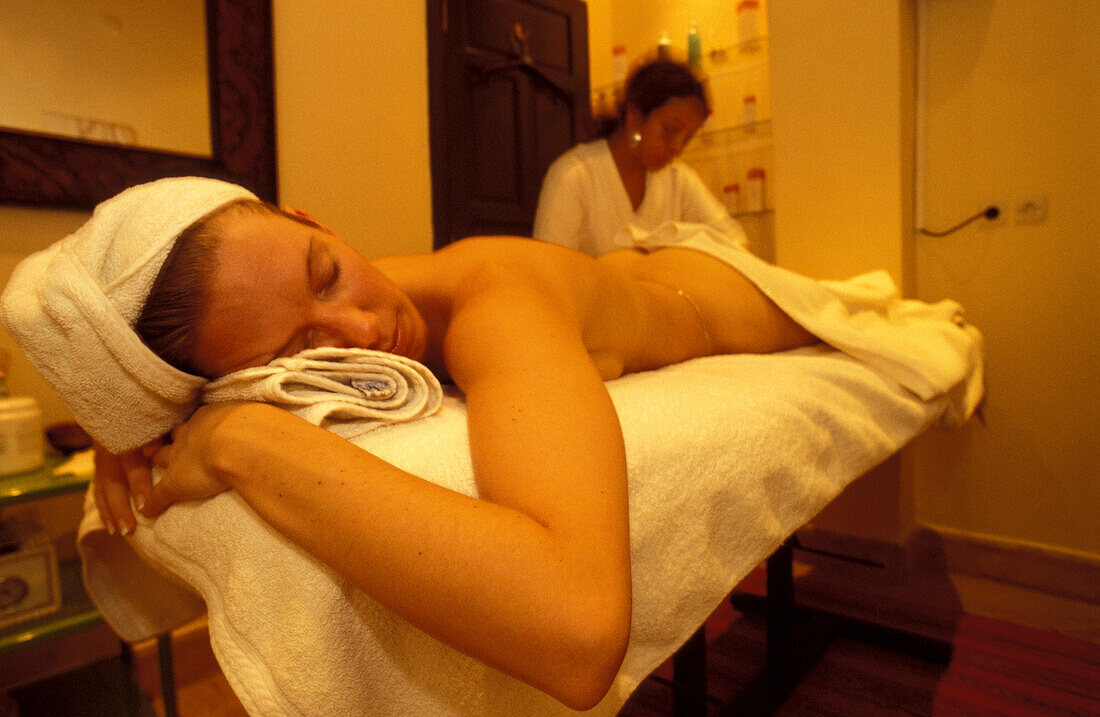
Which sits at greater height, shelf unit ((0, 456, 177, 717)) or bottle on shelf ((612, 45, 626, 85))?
bottle on shelf ((612, 45, 626, 85))

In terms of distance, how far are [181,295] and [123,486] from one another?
0.26m

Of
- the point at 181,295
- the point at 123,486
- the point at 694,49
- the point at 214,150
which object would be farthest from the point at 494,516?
the point at 694,49

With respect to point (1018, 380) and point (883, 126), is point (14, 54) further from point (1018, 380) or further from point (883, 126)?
point (1018, 380)

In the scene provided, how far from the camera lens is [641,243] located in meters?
1.43

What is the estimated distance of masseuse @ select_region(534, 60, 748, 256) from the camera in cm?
175

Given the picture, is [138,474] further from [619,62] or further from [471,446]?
[619,62]

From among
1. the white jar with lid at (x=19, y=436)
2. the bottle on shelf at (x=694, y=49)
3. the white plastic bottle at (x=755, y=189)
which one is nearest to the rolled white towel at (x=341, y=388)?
the white jar with lid at (x=19, y=436)

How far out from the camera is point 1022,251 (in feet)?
5.31

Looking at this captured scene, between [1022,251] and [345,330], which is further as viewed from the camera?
[1022,251]

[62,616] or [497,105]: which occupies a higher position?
[497,105]

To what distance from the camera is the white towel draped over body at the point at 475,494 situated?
0.42m

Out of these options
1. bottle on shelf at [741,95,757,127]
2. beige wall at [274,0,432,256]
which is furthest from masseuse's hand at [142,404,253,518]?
bottle on shelf at [741,95,757,127]

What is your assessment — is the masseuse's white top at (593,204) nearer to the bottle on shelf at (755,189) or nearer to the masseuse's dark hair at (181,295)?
the bottle on shelf at (755,189)

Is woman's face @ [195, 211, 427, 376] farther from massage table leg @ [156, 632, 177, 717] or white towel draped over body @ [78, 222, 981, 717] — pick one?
massage table leg @ [156, 632, 177, 717]
